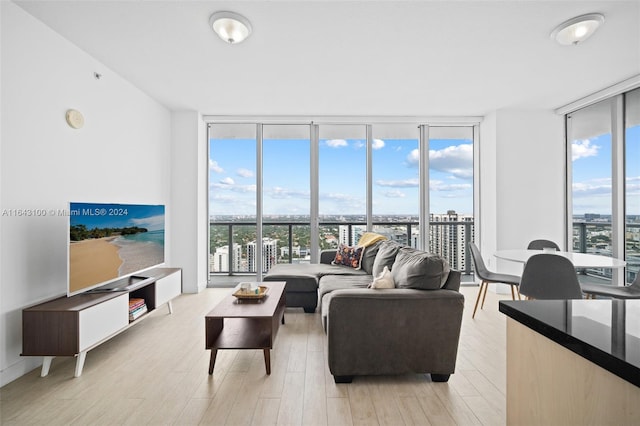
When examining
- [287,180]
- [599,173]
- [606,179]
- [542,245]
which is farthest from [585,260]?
[287,180]

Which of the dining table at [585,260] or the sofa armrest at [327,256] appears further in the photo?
the sofa armrest at [327,256]

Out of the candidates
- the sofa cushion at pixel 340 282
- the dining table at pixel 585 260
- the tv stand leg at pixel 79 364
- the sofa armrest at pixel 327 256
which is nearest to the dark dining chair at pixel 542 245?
the dining table at pixel 585 260

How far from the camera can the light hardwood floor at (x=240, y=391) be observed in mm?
1827

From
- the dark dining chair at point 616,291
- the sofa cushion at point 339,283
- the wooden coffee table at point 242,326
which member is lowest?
the wooden coffee table at point 242,326

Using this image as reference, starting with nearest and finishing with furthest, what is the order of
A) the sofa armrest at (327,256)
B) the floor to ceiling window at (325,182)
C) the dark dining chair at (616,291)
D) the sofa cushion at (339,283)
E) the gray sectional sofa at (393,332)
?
the gray sectional sofa at (393,332) → the dark dining chair at (616,291) → the sofa cushion at (339,283) → the sofa armrest at (327,256) → the floor to ceiling window at (325,182)

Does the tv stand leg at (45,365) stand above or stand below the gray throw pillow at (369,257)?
below

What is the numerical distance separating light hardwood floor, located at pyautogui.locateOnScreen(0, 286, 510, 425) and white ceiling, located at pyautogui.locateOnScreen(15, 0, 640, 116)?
265 centimetres

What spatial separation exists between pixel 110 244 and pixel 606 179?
5634 millimetres

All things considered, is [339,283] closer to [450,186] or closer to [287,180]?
[287,180]

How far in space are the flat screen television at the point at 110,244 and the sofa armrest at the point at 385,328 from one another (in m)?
1.97

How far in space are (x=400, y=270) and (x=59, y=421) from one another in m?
2.35

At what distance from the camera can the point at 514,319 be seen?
3.03 feet

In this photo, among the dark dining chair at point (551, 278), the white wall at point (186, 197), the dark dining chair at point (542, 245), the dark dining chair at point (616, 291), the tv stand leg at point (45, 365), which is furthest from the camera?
the white wall at point (186, 197)

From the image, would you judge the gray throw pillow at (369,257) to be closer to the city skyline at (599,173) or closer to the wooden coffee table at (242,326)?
the wooden coffee table at (242,326)
